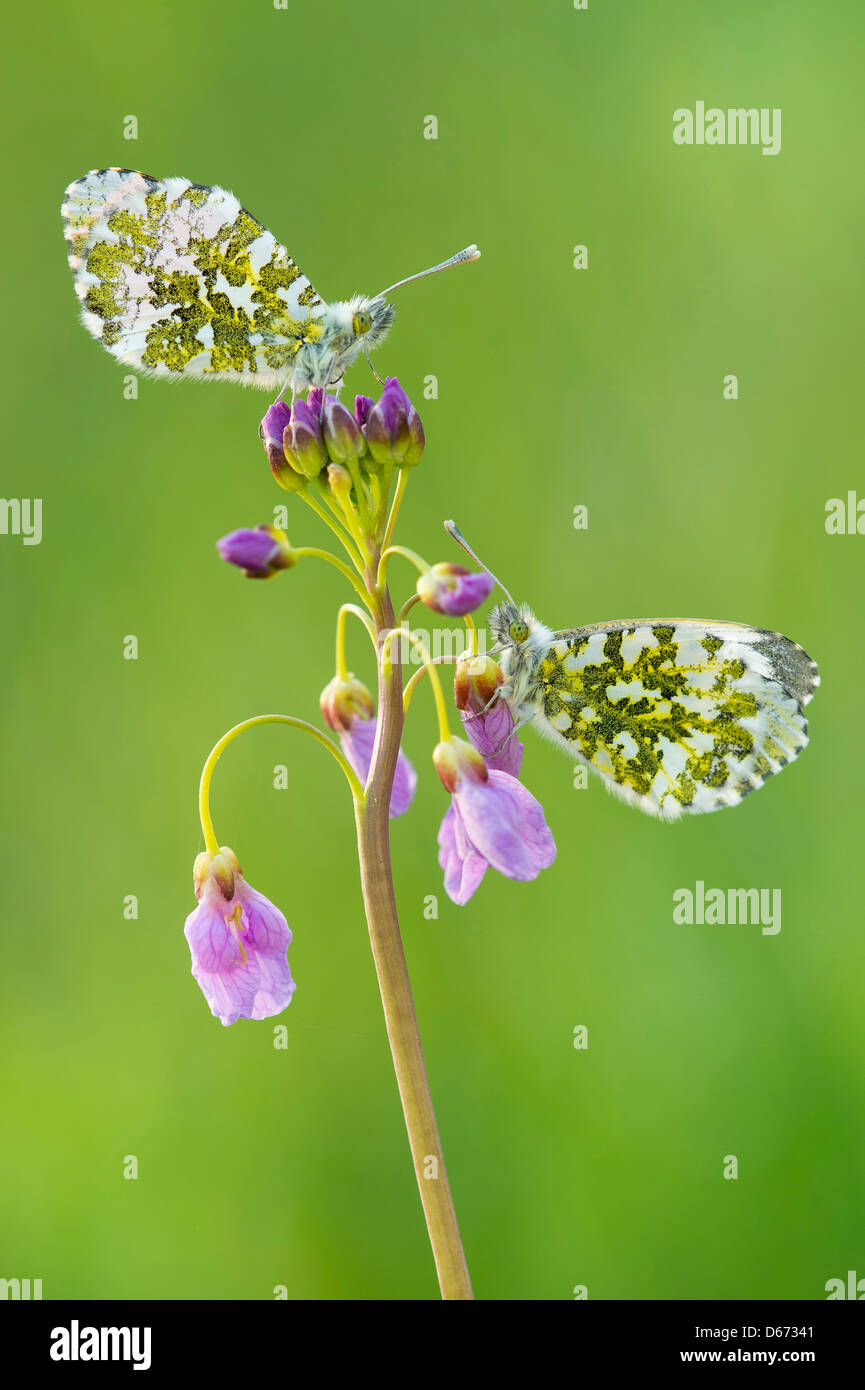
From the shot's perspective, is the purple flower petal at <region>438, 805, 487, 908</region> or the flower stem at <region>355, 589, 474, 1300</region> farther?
the purple flower petal at <region>438, 805, 487, 908</region>

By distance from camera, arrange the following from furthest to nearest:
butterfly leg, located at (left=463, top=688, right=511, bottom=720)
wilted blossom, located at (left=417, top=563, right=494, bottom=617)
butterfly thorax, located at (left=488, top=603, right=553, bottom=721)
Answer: butterfly thorax, located at (left=488, top=603, right=553, bottom=721) < butterfly leg, located at (left=463, top=688, right=511, bottom=720) < wilted blossom, located at (left=417, top=563, right=494, bottom=617)

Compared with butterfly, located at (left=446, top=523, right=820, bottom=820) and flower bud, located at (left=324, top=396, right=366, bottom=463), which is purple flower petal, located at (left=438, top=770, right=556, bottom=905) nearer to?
butterfly, located at (left=446, top=523, right=820, bottom=820)

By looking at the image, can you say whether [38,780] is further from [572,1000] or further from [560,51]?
[560,51]

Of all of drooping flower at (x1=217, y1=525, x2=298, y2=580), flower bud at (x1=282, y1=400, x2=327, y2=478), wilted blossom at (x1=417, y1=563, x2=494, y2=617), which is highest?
flower bud at (x1=282, y1=400, x2=327, y2=478)

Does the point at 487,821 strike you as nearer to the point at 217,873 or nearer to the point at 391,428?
the point at 217,873

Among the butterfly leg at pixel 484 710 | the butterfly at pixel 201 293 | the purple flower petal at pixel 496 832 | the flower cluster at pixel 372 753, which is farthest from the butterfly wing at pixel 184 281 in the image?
the purple flower petal at pixel 496 832

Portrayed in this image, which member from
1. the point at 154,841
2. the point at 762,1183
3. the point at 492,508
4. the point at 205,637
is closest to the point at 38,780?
the point at 154,841

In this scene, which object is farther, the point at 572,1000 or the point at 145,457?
the point at 145,457

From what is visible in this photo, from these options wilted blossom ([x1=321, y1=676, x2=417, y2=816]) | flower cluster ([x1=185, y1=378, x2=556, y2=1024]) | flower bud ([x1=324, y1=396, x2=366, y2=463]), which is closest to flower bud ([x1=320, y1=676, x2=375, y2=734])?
wilted blossom ([x1=321, y1=676, x2=417, y2=816])
